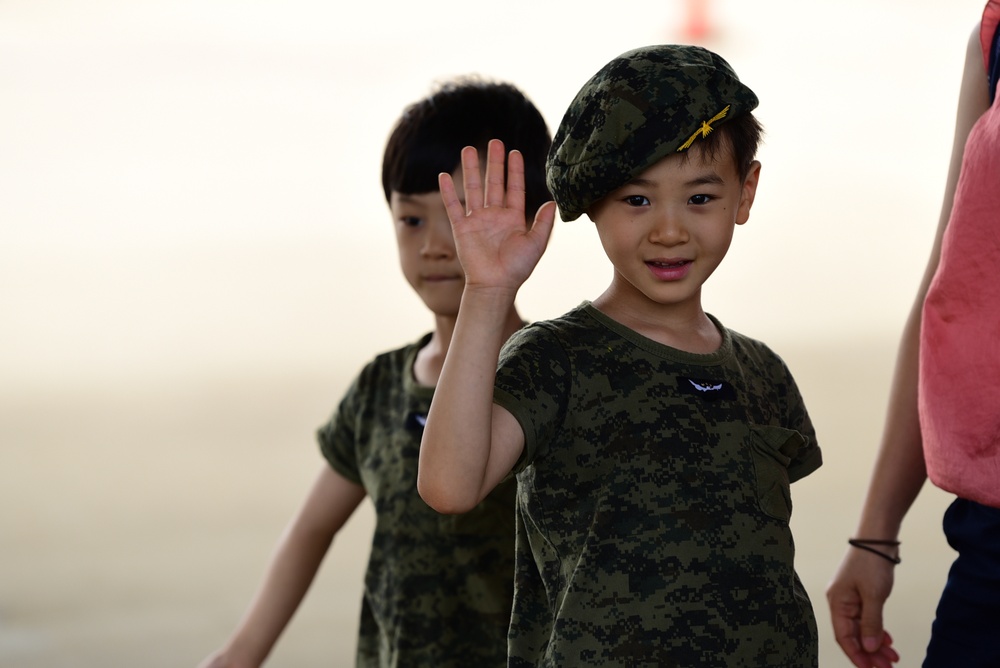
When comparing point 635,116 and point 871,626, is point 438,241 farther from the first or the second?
point 871,626

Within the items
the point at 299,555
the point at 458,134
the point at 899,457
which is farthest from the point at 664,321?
the point at 299,555

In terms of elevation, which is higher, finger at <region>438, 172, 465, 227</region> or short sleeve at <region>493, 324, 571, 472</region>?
finger at <region>438, 172, 465, 227</region>

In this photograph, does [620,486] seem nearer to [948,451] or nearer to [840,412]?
[948,451]

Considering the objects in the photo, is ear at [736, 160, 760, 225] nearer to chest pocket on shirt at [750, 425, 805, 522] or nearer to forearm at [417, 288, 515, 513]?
chest pocket on shirt at [750, 425, 805, 522]

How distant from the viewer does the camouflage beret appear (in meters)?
1.07

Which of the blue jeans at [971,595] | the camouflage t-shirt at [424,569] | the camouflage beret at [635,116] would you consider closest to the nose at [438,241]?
the camouflage t-shirt at [424,569]

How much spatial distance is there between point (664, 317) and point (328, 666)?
1.83 metres

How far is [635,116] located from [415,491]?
66 centimetres

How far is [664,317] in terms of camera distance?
117 centimetres

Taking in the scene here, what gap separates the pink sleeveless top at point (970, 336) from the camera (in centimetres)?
111

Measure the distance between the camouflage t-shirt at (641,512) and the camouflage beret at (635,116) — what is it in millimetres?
135

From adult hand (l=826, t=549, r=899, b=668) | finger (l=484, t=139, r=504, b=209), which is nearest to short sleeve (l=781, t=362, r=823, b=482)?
adult hand (l=826, t=549, r=899, b=668)

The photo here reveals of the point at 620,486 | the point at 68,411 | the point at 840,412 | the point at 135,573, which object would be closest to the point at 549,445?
the point at 620,486

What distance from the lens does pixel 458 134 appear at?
1669mm
